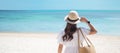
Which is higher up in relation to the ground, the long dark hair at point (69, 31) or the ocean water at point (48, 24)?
the long dark hair at point (69, 31)

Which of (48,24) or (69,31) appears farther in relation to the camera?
(48,24)

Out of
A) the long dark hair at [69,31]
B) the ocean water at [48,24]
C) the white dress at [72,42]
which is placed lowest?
the ocean water at [48,24]

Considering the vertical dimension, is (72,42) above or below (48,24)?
above

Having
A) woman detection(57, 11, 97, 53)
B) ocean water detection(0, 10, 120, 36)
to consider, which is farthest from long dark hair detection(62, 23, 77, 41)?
ocean water detection(0, 10, 120, 36)

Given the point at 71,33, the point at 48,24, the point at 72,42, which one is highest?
the point at 71,33

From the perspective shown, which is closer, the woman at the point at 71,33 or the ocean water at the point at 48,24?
the woman at the point at 71,33

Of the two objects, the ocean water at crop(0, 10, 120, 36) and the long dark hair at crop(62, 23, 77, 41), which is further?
the ocean water at crop(0, 10, 120, 36)

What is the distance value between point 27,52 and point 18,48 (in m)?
0.67

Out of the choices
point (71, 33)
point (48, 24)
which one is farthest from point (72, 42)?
point (48, 24)

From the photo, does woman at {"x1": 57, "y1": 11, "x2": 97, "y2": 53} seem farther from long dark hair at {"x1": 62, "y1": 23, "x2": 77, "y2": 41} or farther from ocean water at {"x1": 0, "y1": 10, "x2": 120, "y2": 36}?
ocean water at {"x1": 0, "y1": 10, "x2": 120, "y2": 36}

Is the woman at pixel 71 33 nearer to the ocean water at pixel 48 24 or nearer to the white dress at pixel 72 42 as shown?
the white dress at pixel 72 42

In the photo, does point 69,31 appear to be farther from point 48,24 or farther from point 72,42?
point 48,24

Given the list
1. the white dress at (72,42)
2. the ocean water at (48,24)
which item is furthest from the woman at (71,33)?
the ocean water at (48,24)

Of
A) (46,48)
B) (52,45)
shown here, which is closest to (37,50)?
(46,48)
